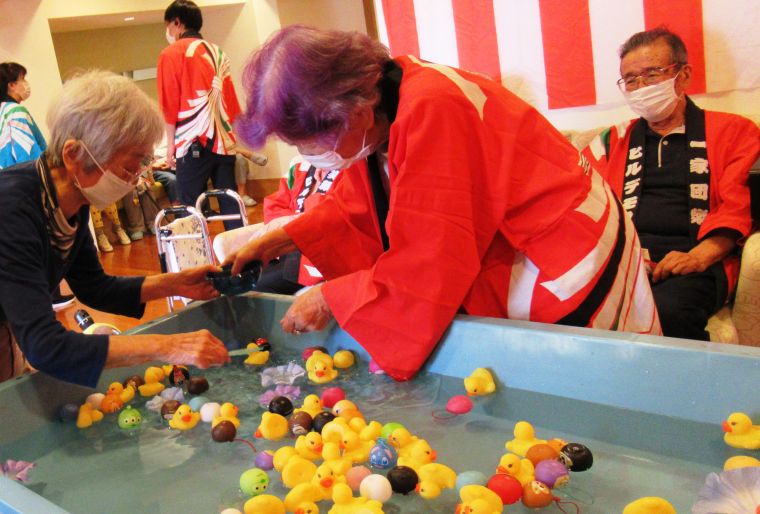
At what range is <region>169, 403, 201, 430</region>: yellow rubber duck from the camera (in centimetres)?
146

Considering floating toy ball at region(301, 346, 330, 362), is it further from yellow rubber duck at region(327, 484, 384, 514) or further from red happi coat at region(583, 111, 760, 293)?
red happi coat at region(583, 111, 760, 293)

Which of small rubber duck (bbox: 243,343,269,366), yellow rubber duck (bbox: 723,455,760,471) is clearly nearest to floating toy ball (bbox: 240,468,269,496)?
small rubber duck (bbox: 243,343,269,366)

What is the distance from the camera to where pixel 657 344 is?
47.6 inches

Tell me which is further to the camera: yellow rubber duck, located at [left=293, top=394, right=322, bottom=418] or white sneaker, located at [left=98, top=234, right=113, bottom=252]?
white sneaker, located at [left=98, top=234, right=113, bottom=252]

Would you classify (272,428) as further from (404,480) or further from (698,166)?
(698,166)

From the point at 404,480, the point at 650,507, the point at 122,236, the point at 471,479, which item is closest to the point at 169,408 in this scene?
the point at 404,480

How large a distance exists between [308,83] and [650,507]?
92 cm

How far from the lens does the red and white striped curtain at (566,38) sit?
8.84 feet

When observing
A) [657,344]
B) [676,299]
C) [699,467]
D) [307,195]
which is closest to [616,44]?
[676,299]

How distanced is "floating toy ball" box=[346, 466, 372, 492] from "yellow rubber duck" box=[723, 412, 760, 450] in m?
0.58

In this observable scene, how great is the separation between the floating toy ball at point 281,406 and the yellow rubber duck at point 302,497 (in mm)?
334

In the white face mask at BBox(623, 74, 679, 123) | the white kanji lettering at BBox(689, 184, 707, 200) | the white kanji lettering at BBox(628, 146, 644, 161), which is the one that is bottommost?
the white kanji lettering at BBox(689, 184, 707, 200)

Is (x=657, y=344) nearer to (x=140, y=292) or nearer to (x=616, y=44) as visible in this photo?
(x=140, y=292)

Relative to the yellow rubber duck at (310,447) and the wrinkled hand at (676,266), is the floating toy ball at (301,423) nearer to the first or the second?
the yellow rubber duck at (310,447)
